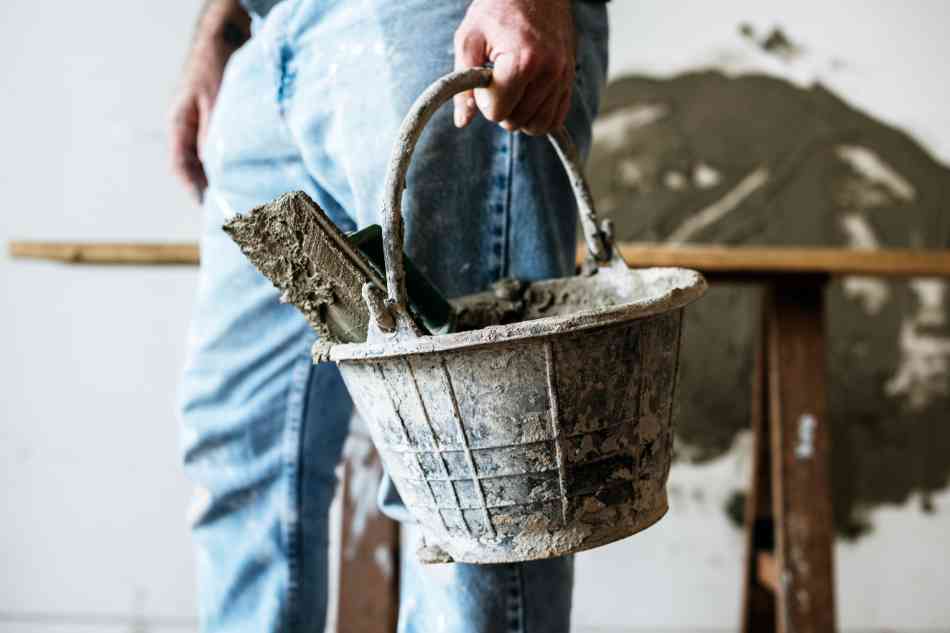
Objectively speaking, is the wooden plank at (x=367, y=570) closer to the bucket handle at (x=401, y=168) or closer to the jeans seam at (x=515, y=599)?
the jeans seam at (x=515, y=599)

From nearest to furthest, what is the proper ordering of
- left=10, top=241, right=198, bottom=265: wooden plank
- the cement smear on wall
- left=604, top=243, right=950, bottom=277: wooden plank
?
left=604, top=243, right=950, bottom=277: wooden plank
left=10, top=241, right=198, bottom=265: wooden plank
the cement smear on wall

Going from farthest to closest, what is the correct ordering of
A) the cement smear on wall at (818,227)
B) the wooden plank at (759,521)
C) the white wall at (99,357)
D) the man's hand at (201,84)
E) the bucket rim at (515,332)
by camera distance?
the white wall at (99,357), the cement smear on wall at (818,227), the wooden plank at (759,521), the man's hand at (201,84), the bucket rim at (515,332)

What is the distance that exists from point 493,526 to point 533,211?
322 millimetres

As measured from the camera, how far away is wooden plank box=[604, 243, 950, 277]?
1.45m

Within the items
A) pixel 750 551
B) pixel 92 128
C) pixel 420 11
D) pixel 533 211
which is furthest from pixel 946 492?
pixel 92 128

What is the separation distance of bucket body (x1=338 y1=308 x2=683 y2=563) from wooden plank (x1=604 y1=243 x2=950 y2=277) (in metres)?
0.69

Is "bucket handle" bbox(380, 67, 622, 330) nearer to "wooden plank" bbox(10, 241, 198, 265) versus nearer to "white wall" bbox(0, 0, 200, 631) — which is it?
"wooden plank" bbox(10, 241, 198, 265)

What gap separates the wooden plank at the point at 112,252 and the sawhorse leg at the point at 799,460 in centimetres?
105

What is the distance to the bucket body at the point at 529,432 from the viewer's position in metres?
0.69

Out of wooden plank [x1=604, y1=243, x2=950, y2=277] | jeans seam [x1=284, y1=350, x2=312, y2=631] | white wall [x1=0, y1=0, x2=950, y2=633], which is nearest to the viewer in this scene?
jeans seam [x1=284, y1=350, x2=312, y2=631]

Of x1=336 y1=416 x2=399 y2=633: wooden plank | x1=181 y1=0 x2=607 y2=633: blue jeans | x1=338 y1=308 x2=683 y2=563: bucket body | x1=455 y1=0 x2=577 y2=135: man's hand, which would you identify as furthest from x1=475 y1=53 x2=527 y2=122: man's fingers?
x1=336 y1=416 x2=399 y2=633: wooden plank

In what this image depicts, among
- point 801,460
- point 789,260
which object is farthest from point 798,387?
point 789,260

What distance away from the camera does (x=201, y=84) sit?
129 cm

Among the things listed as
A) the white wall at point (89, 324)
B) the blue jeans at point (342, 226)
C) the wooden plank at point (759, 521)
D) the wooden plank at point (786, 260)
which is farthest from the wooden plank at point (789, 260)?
the white wall at point (89, 324)
